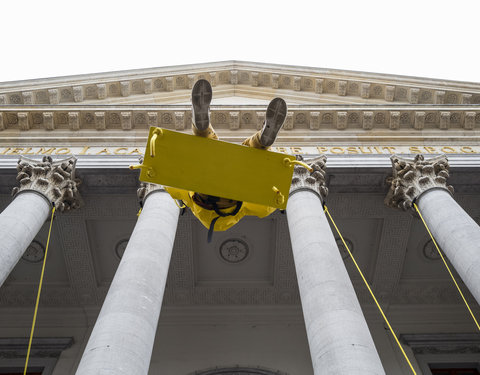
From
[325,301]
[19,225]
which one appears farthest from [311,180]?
[19,225]

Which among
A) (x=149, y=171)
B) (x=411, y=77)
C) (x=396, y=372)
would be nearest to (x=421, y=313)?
(x=396, y=372)

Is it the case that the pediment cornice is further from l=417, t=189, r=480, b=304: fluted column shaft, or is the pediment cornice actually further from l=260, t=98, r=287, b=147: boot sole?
l=260, t=98, r=287, b=147: boot sole

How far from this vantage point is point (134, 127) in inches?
464

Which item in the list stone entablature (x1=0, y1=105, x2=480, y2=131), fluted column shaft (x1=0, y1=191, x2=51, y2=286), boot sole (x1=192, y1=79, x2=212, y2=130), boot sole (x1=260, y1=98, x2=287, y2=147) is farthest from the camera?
stone entablature (x1=0, y1=105, x2=480, y2=131)

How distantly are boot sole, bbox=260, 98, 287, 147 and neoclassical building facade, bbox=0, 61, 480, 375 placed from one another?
2.75 metres

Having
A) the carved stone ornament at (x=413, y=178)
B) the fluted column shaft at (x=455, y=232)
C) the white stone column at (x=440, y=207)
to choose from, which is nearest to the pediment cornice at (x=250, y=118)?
the carved stone ornament at (x=413, y=178)

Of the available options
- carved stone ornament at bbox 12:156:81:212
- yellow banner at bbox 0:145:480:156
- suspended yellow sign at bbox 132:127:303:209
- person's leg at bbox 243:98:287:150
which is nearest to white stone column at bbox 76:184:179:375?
suspended yellow sign at bbox 132:127:303:209

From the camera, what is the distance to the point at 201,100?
4.64 metres

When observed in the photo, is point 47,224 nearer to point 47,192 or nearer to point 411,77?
point 47,192

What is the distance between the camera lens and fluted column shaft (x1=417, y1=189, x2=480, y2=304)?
287 inches

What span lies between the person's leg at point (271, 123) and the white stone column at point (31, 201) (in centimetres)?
470

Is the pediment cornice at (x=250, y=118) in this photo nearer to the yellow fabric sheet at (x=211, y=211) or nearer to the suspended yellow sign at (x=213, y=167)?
the yellow fabric sheet at (x=211, y=211)

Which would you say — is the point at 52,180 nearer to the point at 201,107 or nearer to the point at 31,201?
the point at 31,201

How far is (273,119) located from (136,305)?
10.8 feet
